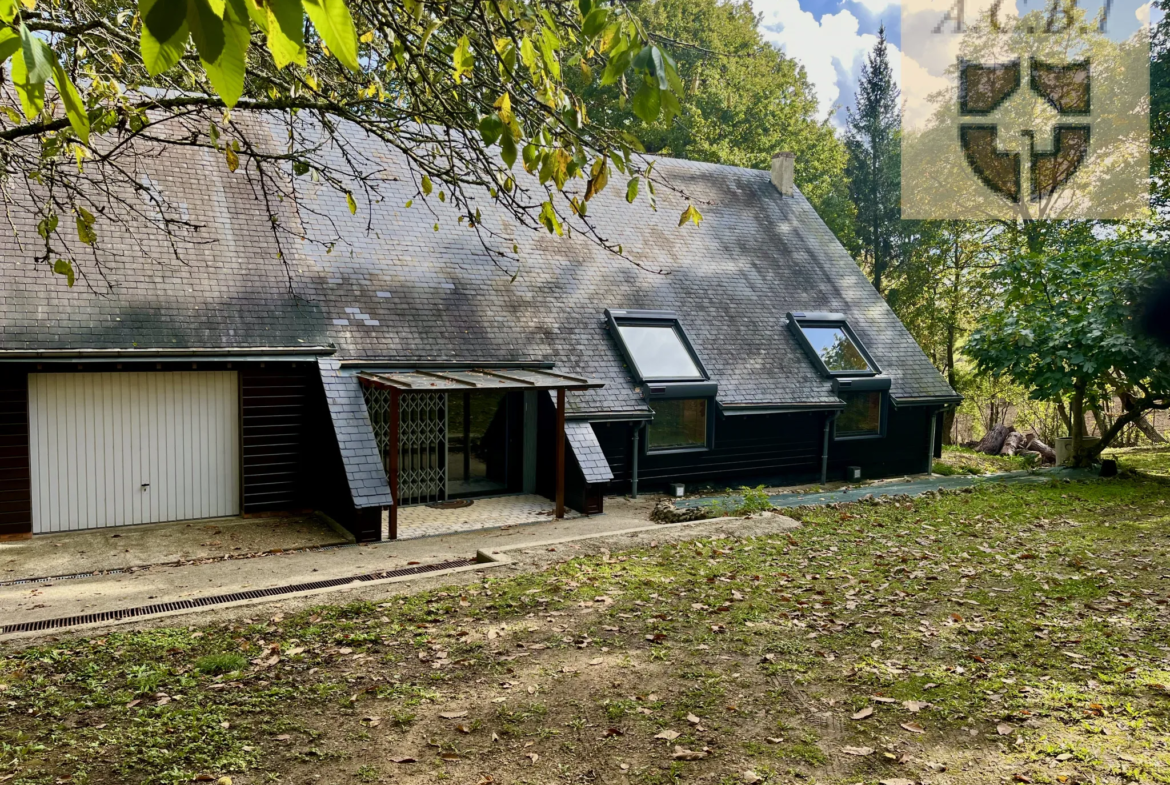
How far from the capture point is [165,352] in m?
10.2

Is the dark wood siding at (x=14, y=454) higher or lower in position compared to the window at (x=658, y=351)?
lower

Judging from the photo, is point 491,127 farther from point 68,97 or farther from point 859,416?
point 859,416

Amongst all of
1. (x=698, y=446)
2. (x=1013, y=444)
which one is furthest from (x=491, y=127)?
(x=1013, y=444)

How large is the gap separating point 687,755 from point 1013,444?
22.5 meters

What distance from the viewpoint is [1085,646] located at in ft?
18.8

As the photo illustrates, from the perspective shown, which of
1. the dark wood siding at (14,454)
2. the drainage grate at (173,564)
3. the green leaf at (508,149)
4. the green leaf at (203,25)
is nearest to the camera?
the green leaf at (203,25)

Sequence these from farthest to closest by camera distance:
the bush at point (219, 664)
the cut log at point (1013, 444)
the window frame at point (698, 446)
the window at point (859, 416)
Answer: the cut log at point (1013, 444)
the window at point (859, 416)
the window frame at point (698, 446)
the bush at point (219, 664)

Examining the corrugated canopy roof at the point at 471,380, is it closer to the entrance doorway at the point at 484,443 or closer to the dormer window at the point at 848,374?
the entrance doorway at the point at 484,443

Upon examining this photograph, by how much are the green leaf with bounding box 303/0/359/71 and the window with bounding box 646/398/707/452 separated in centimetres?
1210

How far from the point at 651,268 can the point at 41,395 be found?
34.3 ft

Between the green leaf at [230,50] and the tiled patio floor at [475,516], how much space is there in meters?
9.36

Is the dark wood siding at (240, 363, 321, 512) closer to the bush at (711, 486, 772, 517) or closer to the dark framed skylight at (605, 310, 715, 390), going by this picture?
the dark framed skylight at (605, 310, 715, 390)

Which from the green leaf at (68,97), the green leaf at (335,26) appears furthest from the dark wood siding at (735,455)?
the green leaf at (335,26)

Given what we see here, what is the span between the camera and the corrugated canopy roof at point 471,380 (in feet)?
34.0
